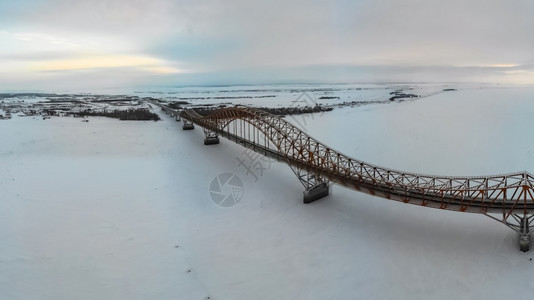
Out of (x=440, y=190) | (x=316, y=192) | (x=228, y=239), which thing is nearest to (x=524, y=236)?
(x=440, y=190)

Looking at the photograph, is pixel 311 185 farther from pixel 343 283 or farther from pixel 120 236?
pixel 120 236

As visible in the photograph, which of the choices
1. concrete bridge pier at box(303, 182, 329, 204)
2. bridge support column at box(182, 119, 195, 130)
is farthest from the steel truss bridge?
bridge support column at box(182, 119, 195, 130)

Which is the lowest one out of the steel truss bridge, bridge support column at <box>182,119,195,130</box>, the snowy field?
the snowy field

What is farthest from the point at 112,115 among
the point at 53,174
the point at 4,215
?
the point at 4,215

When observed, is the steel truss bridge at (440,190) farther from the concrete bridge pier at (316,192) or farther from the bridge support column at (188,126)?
the bridge support column at (188,126)

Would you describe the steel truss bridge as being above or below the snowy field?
above

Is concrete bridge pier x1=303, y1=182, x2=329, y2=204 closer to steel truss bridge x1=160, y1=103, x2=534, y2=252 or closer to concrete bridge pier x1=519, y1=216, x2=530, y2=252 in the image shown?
steel truss bridge x1=160, y1=103, x2=534, y2=252

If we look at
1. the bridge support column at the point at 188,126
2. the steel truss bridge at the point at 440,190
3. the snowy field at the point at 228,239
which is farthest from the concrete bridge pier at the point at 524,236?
the bridge support column at the point at 188,126
